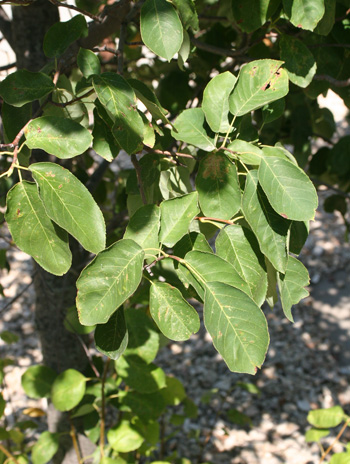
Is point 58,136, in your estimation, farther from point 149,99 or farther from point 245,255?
point 245,255

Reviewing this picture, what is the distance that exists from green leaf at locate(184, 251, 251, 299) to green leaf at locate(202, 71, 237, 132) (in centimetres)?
27

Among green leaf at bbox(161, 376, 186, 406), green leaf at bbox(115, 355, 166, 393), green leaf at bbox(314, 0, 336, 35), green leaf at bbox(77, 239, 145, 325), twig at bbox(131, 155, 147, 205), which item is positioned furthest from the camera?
green leaf at bbox(161, 376, 186, 406)

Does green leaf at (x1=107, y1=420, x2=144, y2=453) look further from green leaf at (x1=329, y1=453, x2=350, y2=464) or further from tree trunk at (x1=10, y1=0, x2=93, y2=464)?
green leaf at (x1=329, y1=453, x2=350, y2=464)

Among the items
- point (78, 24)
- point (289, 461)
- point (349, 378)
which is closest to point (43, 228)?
point (78, 24)

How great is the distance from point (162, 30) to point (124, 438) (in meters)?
1.15

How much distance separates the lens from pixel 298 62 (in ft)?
3.78

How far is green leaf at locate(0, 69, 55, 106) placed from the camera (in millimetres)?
881

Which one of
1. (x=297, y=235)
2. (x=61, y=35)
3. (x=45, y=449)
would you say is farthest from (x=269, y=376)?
(x=61, y=35)

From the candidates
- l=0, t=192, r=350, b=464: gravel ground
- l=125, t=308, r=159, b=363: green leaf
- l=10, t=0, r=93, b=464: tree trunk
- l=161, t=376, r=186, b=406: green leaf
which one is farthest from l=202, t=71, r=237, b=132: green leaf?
l=0, t=192, r=350, b=464: gravel ground

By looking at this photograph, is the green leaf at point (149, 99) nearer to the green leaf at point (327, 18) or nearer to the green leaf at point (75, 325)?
the green leaf at point (327, 18)

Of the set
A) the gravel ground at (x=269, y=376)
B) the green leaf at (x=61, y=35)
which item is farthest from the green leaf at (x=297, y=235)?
the gravel ground at (x=269, y=376)

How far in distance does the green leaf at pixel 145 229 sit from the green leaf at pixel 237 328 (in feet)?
0.53

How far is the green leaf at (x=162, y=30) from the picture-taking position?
0.88 m

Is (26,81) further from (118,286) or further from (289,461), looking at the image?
(289,461)
